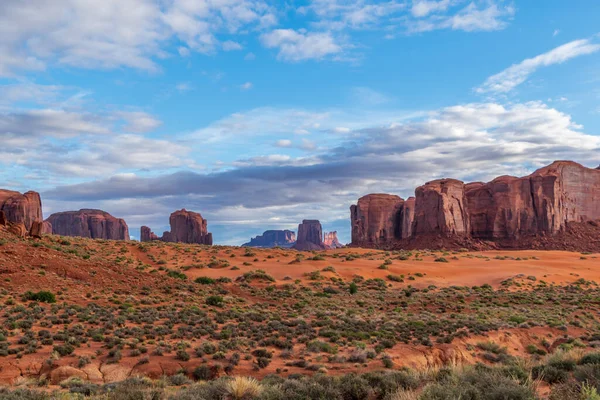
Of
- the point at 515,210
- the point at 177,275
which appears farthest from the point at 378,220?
the point at 177,275

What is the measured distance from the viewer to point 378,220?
12538cm

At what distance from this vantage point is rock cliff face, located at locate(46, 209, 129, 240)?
528 ft

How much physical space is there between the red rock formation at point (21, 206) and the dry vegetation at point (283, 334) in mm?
72167

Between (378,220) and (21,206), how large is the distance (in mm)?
92341

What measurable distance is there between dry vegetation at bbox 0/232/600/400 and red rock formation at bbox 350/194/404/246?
257 ft

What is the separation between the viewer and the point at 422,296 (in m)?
35.6

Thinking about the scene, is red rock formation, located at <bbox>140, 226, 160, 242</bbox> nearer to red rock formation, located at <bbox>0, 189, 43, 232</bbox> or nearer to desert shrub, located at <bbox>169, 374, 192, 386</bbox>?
red rock formation, located at <bbox>0, 189, 43, 232</bbox>

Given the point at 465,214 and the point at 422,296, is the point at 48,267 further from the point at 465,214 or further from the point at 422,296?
the point at 465,214

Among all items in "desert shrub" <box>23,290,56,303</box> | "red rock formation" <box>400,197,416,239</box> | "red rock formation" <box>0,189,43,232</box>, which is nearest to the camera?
"desert shrub" <box>23,290,56,303</box>

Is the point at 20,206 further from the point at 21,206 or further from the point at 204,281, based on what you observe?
the point at 204,281

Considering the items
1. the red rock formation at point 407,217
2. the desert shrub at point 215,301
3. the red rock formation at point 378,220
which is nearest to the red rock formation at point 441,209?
the red rock formation at point 407,217

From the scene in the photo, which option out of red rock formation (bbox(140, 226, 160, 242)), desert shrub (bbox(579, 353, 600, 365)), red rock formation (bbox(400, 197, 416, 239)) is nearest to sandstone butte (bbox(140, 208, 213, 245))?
red rock formation (bbox(140, 226, 160, 242))

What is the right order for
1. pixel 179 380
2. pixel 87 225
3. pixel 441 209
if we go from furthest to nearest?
pixel 87 225, pixel 441 209, pixel 179 380

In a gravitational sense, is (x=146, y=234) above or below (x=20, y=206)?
below
